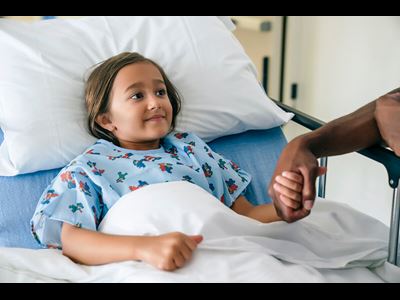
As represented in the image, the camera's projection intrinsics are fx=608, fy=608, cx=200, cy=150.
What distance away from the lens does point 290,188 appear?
1176mm

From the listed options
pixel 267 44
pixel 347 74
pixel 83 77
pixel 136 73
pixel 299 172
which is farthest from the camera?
pixel 267 44

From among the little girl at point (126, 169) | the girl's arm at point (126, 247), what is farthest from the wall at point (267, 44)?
the girl's arm at point (126, 247)

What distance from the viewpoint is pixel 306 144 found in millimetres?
1304

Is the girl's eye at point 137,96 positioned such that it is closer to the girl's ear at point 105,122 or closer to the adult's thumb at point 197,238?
the girl's ear at point 105,122

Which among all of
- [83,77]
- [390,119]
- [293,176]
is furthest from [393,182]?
[83,77]

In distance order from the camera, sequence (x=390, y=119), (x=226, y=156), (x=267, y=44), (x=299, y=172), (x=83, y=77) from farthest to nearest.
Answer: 1. (x=267, y=44)
2. (x=226, y=156)
3. (x=83, y=77)
4. (x=390, y=119)
5. (x=299, y=172)

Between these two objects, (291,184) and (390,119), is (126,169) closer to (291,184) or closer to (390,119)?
(291,184)

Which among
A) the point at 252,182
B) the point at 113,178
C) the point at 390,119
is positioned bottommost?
the point at 252,182

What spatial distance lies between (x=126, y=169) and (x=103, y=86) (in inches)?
8.7

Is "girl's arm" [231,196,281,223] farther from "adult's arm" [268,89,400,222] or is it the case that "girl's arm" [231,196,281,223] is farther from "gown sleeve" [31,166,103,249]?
"gown sleeve" [31,166,103,249]

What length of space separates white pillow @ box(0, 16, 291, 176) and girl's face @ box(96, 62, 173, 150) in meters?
0.11

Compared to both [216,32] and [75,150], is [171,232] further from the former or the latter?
[216,32]
